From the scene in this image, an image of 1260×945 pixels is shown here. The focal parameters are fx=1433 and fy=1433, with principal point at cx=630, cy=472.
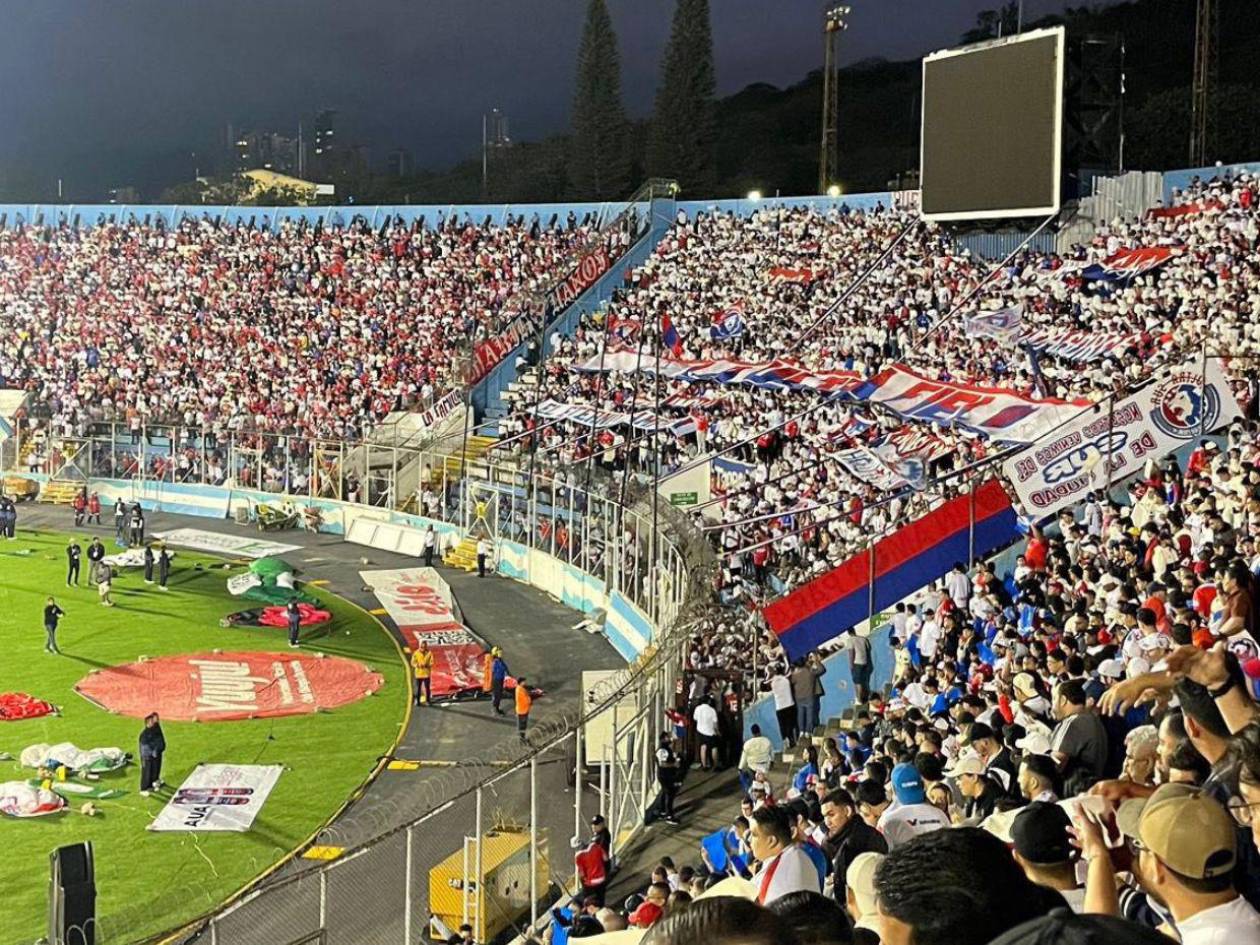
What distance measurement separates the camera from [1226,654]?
6.94 metres

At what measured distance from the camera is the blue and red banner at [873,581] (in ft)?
61.3

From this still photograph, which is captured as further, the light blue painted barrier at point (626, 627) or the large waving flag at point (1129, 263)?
the large waving flag at point (1129, 263)

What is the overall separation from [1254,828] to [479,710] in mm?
19999

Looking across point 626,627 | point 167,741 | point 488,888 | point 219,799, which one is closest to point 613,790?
point 488,888

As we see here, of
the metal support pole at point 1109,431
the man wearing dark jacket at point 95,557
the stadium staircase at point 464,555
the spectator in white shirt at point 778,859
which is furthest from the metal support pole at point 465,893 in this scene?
the man wearing dark jacket at point 95,557

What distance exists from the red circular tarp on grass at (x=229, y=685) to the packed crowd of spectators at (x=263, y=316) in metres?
17.3

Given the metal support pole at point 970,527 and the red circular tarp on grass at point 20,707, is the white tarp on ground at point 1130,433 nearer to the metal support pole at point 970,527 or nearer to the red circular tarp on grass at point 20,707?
the metal support pole at point 970,527

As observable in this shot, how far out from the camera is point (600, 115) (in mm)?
79500

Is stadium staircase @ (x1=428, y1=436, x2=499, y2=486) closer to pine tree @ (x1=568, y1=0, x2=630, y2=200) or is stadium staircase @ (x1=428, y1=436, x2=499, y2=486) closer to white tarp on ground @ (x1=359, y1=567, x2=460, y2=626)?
white tarp on ground @ (x1=359, y1=567, x2=460, y2=626)

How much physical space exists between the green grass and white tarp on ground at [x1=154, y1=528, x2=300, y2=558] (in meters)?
1.43

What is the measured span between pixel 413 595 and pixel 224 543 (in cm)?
1053

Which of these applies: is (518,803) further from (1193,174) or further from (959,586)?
(1193,174)

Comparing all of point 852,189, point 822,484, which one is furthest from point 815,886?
point 852,189

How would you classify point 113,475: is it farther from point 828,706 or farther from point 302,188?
point 302,188
